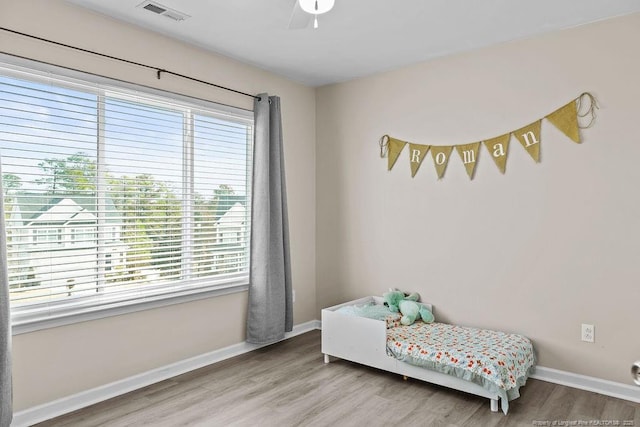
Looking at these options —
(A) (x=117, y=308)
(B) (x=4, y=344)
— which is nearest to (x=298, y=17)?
(A) (x=117, y=308)

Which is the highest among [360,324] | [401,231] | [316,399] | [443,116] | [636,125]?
[443,116]

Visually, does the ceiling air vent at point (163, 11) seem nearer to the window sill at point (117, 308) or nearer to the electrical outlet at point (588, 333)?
the window sill at point (117, 308)

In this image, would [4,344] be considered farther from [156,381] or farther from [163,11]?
[163,11]

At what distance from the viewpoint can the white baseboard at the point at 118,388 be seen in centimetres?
252

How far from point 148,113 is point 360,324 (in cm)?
218

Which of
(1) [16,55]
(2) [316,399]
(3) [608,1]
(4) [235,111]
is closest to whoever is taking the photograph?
(1) [16,55]

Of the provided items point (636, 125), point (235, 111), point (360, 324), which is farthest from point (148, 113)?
point (636, 125)

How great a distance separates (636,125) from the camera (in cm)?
279

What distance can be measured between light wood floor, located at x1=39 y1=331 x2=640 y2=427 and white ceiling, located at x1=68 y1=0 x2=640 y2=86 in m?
2.46

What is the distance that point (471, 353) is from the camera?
9.14 feet

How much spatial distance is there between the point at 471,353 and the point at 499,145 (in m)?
1.56

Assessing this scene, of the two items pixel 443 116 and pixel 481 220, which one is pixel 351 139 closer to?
pixel 443 116

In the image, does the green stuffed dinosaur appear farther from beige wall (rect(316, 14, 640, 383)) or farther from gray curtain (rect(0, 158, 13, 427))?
gray curtain (rect(0, 158, 13, 427))

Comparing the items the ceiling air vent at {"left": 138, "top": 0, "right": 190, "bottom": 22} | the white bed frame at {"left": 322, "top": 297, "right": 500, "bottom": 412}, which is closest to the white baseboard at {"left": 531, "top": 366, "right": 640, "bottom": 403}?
the white bed frame at {"left": 322, "top": 297, "right": 500, "bottom": 412}
